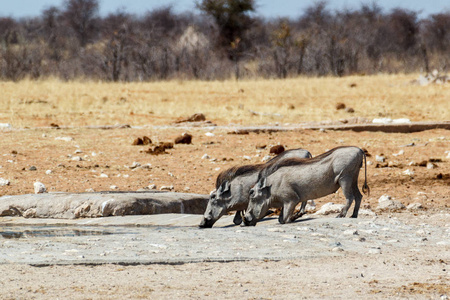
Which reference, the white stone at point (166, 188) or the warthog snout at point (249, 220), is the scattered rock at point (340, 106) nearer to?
the white stone at point (166, 188)

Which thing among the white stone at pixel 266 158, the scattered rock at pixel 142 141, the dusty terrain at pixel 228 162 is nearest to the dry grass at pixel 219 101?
the dusty terrain at pixel 228 162

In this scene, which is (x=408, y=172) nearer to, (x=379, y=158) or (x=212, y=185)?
(x=379, y=158)

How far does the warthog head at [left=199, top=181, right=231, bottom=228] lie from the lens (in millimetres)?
8211

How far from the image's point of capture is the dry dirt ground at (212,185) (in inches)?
198

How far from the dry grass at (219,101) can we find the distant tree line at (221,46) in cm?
595

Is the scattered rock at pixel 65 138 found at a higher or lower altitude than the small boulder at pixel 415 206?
higher

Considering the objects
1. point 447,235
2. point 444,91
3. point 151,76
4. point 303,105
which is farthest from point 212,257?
point 151,76

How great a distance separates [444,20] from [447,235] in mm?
48624

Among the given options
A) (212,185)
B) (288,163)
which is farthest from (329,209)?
(212,185)

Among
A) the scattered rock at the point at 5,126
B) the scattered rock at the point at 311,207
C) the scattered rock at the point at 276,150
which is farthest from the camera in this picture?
the scattered rock at the point at 5,126

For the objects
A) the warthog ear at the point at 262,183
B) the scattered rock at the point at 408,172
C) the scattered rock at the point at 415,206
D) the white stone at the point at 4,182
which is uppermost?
the warthog ear at the point at 262,183

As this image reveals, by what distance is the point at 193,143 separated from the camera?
15.7 metres

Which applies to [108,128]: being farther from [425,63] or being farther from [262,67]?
[425,63]

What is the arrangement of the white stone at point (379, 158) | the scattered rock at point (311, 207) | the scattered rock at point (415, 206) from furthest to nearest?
the white stone at point (379, 158), the scattered rock at point (311, 207), the scattered rock at point (415, 206)
